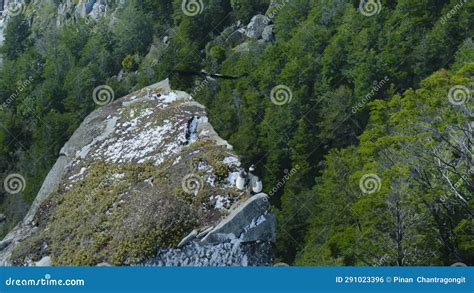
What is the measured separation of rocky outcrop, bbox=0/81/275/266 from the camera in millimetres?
14414

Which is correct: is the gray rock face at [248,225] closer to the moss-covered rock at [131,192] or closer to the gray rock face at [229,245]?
the gray rock face at [229,245]

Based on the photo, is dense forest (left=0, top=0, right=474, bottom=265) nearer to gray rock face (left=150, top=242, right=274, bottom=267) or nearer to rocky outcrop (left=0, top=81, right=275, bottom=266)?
rocky outcrop (left=0, top=81, right=275, bottom=266)

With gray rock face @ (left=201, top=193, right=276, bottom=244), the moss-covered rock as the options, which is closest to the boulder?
the moss-covered rock

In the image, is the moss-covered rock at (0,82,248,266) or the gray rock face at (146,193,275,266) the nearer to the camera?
the gray rock face at (146,193,275,266)

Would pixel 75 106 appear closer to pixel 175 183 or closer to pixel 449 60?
pixel 449 60

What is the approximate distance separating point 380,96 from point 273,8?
35.0 m

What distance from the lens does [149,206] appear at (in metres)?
15.0

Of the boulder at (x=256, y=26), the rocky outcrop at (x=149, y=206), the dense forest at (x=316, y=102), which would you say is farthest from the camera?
the boulder at (x=256, y=26)

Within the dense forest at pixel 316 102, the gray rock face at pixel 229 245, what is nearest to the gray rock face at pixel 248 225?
the gray rock face at pixel 229 245

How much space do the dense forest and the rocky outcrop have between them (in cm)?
1057

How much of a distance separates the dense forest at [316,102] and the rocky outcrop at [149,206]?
10.6 meters

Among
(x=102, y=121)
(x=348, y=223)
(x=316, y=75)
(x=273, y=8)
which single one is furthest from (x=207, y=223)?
(x=273, y=8)

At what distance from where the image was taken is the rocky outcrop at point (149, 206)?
47.3ft

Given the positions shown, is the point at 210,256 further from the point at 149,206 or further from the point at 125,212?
the point at 125,212
